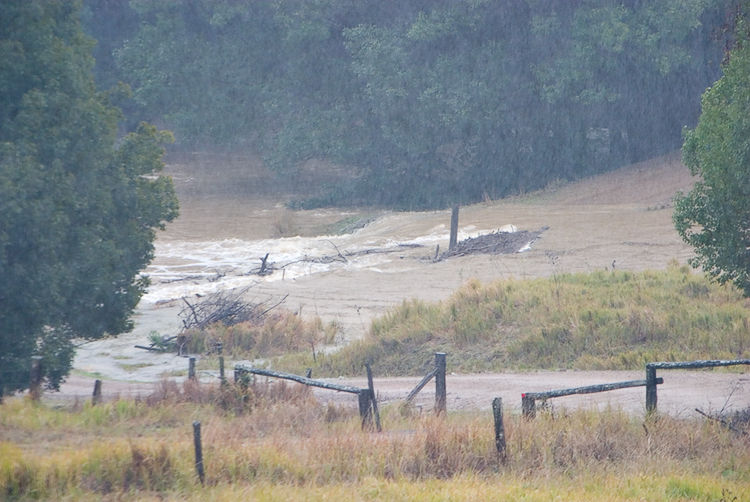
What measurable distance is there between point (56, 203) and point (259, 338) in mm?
7243

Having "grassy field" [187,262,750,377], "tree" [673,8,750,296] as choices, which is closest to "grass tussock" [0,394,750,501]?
"tree" [673,8,750,296]

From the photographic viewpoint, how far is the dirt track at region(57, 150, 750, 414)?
12265 mm

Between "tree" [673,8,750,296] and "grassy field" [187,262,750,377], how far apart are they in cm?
243

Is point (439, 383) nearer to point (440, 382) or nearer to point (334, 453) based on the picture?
point (440, 382)

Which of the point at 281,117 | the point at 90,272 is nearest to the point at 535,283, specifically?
the point at 90,272

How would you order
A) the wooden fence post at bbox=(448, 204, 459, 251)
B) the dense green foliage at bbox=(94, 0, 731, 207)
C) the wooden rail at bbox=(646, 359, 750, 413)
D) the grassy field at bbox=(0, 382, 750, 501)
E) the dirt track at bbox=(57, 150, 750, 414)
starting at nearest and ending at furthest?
the grassy field at bbox=(0, 382, 750, 501) → the wooden rail at bbox=(646, 359, 750, 413) → the dirt track at bbox=(57, 150, 750, 414) → the wooden fence post at bbox=(448, 204, 459, 251) → the dense green foliage at bbox=(94, 0, 731, 207)

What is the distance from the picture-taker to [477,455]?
24.1 feet

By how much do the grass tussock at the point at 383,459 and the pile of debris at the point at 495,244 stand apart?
626 inches

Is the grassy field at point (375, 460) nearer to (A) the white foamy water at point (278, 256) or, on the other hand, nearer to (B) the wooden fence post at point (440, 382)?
(B) the wooden fence post at point (440, 382)

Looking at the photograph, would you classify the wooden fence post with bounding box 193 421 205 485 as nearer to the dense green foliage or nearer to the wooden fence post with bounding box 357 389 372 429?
the wooden fence post with bounding box 357 389 372 429

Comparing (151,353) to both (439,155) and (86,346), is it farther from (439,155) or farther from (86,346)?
(439,155)

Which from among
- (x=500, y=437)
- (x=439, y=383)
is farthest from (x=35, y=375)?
(x=500, y=437)

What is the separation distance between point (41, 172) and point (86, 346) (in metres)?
8.59

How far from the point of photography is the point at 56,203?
10.7 meters
